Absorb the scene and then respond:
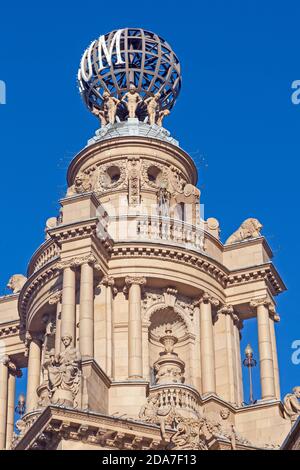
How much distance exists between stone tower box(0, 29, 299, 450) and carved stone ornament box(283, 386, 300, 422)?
0.11m

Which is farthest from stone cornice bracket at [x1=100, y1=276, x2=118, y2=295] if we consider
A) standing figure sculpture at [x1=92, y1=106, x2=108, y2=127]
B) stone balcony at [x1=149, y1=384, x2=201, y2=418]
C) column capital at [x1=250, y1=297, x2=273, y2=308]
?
standing figure sculpture at [x1=92, y1=106, x2=108, y2=127]

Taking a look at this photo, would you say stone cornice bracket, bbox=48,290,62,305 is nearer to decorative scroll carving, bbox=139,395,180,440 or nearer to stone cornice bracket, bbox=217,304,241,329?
stone cornice bracket, bbox=217,304,241,329

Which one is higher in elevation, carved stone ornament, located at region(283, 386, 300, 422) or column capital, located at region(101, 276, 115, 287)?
column capital, located at region(101, 276, 115, 287)

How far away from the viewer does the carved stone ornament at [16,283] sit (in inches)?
2707

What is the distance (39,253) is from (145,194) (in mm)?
5096

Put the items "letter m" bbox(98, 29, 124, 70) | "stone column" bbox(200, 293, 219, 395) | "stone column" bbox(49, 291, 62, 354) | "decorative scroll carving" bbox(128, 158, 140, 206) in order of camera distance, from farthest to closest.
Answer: "letter m" bbox(98, 29, 124, 70) < "decorative scroll carving" bbox(128, 158, 140, 206) < "stone column" bbox(200, 293, 219, 395) < "stone column" bbox(49, 291, 62, 354)

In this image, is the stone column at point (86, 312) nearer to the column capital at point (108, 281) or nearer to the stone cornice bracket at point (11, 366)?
the column capital at point (108, 281)

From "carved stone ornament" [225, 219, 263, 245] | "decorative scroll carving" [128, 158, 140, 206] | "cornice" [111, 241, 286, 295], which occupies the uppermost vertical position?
"decorative scroll carving" [128, 158, 140, 206]

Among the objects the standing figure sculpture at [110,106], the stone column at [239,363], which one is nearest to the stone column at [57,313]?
the stone column at [239,363]

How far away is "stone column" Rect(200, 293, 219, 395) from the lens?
6112cm

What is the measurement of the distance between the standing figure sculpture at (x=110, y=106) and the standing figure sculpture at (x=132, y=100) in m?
0.52

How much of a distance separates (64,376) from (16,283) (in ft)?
53.9
